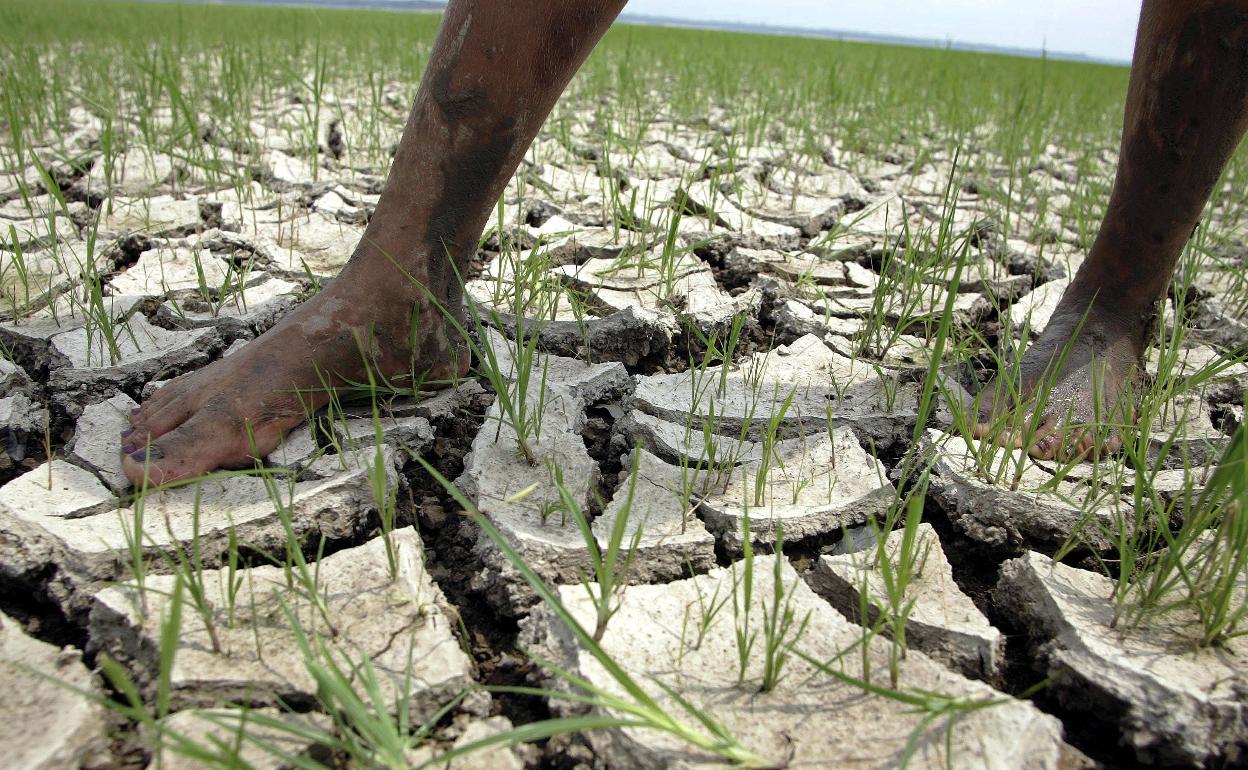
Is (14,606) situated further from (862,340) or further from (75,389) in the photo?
(862,340)

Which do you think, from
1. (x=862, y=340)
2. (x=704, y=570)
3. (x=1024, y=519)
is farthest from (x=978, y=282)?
(x=704, y=570)

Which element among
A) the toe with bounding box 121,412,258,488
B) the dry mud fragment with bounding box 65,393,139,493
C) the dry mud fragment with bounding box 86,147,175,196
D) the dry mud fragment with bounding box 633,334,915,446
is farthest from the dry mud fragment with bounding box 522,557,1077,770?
the dry mud fragment with bounding box 86,147,175,196

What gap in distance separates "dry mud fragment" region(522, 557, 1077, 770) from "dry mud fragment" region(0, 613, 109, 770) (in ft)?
1.28

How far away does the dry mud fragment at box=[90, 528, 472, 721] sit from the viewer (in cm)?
80

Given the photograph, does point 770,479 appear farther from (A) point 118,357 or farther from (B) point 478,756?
(A) point 118,357

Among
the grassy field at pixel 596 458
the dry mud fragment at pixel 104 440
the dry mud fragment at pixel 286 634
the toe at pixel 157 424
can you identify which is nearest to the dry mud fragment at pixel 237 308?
the grassy field at pixel 596 458

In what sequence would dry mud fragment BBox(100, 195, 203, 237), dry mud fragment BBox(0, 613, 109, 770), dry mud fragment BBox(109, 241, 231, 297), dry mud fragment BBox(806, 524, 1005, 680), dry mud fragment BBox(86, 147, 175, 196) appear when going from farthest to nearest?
dry mud fragment BBox(86, 147, 175, 196)
dry mud fragment BBox(100, 195, 203, 237)
dry mud fragment BBox(109, 241, 231, 297)
dry mud fragment BBox(806, 524, 1005, 680)
dry mud fragment BBox(0, 613, 109, 770)

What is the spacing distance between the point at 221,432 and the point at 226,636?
36 centimetres

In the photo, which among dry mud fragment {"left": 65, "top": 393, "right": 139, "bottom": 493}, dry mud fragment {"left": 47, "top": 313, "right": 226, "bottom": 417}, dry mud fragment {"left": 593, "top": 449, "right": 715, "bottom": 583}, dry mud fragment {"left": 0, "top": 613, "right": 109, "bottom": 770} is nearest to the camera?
dry mud fragment {"left": 0, "top": 613, "right": 109, "bottom": 770}

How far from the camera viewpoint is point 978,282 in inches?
75.8

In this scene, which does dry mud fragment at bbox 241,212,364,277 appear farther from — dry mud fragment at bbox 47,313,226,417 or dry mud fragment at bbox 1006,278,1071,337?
dry mud fragment at bbox 1006,278,1071,337

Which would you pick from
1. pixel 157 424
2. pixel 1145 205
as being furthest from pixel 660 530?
pixel 1145 205

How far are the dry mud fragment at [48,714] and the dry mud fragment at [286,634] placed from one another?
0.05 meters

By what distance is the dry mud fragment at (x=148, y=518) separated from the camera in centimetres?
94
